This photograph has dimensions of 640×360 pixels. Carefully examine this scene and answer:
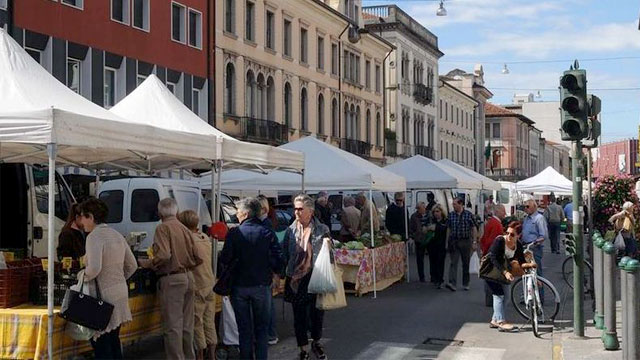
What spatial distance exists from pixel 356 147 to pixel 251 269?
138 ft

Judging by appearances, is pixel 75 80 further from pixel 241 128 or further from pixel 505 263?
pixel 505 263

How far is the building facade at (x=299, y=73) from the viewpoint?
35750 millimetres

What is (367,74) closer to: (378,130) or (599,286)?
(378,130)

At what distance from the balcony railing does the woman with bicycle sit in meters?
45.2

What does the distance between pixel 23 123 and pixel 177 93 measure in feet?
78.6

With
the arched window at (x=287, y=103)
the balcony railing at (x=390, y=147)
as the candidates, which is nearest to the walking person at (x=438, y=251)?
the arched window at (x=287, y=103)

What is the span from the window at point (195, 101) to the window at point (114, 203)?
56.4ft

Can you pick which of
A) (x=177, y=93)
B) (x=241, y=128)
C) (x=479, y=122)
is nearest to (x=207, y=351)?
(x=177, y=93)

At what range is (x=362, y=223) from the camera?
63.1ft

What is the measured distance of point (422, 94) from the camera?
6600 centimetres

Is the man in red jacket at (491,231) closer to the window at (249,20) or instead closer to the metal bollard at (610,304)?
the metal bollard at (610,304)

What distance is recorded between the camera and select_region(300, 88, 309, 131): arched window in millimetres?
43031

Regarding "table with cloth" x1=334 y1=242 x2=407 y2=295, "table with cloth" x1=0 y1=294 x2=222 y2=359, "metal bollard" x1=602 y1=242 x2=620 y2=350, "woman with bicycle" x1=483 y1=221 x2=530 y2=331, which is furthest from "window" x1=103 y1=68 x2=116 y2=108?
"table with cloth" x1=0 y1=294 x2=222 y2=359

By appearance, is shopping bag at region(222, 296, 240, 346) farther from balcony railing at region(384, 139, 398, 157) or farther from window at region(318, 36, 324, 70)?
balcony railing at region(384, 139, 398, 157)
